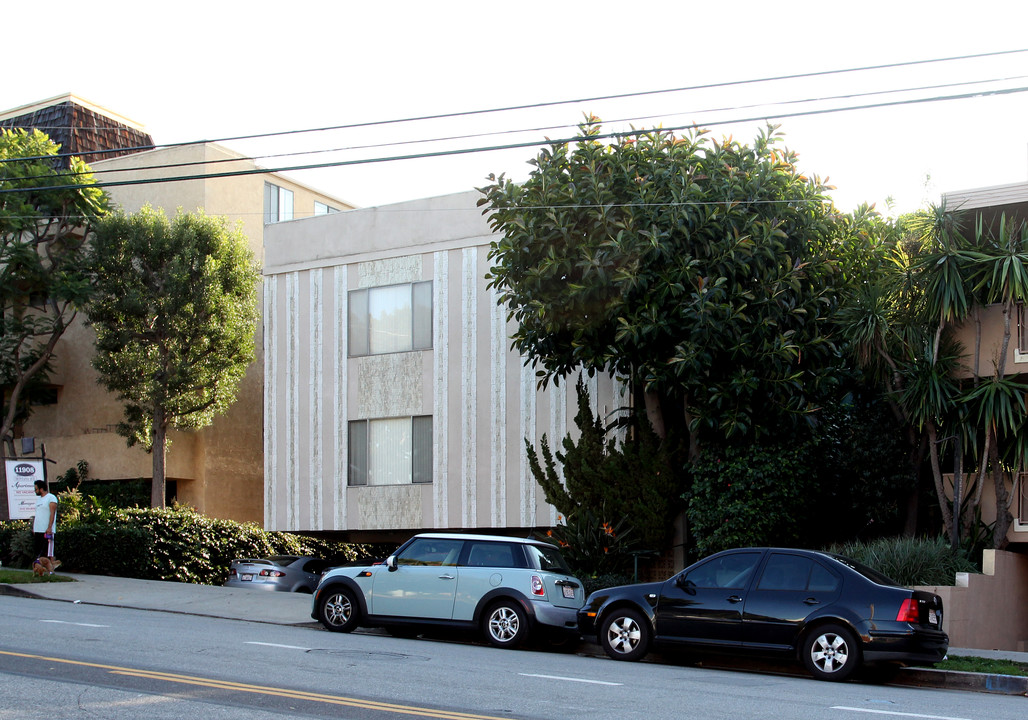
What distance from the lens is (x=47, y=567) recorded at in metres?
18.7

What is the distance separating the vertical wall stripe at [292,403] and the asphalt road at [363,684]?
9859 mm

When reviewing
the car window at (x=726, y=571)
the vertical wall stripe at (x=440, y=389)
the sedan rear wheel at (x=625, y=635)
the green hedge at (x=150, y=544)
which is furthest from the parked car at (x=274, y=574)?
the car window at (x=726, y=571)

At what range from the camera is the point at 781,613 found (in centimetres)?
1243

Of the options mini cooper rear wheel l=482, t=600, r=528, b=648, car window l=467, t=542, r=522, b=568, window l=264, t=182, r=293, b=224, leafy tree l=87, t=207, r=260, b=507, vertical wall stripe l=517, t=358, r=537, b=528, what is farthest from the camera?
window l=264, t=182, r=293, b=224

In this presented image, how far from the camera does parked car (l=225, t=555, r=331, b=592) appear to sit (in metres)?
20.2

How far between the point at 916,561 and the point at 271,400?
1393 cm

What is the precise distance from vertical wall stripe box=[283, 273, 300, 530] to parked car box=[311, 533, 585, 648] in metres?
8.55

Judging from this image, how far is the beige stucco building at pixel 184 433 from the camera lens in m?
27.6

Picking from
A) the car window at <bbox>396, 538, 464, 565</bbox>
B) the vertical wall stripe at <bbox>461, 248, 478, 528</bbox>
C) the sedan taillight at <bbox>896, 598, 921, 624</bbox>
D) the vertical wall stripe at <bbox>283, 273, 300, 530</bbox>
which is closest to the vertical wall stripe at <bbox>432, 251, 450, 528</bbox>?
the vertical wall stripe at <bbox>461, 248, 478, 528</bbox>

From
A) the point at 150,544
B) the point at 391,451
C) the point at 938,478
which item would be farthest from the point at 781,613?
the point at 150,544

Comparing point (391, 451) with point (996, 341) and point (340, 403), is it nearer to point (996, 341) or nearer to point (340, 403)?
point (340, 403)

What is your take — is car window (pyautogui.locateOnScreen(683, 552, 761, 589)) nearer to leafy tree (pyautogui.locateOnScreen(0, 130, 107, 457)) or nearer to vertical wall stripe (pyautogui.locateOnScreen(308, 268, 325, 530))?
vertical wall stripe (pyautogui.locateOnScreen(308, 268, 325, 530))

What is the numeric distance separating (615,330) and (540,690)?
8660mm

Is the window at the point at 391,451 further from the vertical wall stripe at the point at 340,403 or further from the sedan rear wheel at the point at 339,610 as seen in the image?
the sedan rear wheel at the point at 339,610
